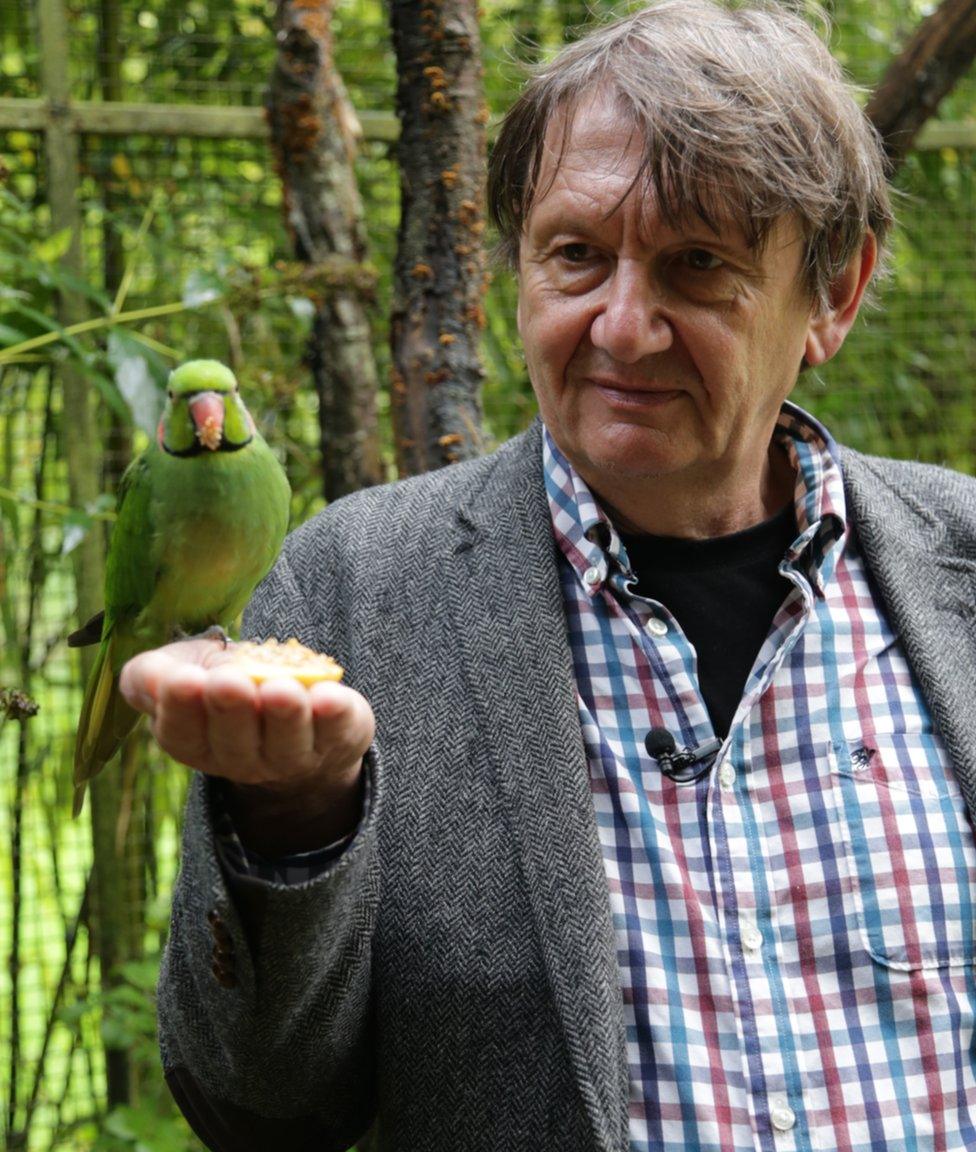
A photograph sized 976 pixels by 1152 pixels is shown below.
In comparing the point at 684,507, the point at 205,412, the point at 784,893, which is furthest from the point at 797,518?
the point at 205,412

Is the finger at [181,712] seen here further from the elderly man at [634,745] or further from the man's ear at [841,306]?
the man's ear at [841,306]

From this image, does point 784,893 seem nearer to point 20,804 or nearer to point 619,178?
point 619,178

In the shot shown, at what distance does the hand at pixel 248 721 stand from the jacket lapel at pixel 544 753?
33 centimetres

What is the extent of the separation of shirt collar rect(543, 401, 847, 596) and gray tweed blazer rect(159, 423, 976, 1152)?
45mm

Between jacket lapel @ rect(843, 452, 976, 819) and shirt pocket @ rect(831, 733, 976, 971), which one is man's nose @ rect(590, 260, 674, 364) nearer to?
jacket lapel @ rect(843, 452, 976, 819)

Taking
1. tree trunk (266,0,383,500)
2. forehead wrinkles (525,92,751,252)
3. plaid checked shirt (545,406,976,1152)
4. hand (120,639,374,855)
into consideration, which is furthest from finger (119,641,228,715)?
tree trunk (266,0,383,500)

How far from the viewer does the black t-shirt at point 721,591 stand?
167 cm

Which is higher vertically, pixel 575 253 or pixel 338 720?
pixel 575 253

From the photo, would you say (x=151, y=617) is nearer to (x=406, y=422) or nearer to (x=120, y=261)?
(x=406, y=422)

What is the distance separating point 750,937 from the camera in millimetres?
1473

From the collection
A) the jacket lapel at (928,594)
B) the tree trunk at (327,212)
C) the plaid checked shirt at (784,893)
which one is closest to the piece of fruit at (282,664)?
the plaid checked shirt at (784,893)

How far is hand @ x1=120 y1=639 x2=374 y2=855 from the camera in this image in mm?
1063

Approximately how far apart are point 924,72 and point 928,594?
1.50 metres

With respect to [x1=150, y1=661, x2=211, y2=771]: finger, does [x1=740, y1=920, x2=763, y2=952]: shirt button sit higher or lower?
lower
